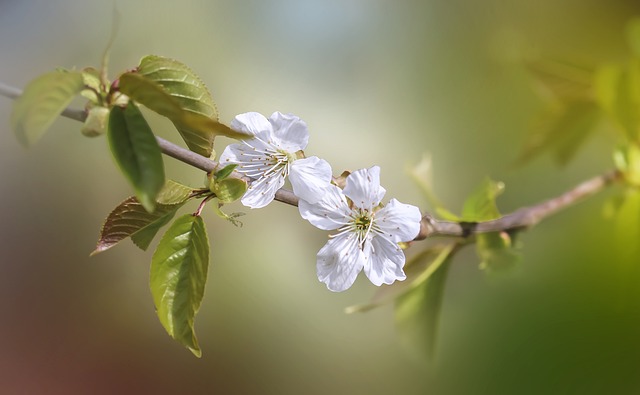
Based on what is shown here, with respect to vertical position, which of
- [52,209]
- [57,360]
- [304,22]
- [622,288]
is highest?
[304,22]

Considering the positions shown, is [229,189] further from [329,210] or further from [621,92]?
[621,92]

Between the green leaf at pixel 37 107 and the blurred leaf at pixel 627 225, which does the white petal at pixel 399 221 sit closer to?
the green leaf at pixel 37 107

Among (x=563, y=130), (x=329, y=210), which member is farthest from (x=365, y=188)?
(x=563, y=130)

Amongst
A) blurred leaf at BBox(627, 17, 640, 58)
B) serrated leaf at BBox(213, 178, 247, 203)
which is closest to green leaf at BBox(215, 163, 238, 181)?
serrated leaf at BBox(213, 178, 247, 203)

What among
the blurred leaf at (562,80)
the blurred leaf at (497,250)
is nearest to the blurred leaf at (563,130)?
the blurred leaf at (562,80)

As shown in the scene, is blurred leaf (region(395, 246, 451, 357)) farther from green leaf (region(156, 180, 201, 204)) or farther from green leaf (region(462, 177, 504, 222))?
green leaf (region(156, 180, 201, 204))

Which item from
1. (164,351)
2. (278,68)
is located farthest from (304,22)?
(164,351)

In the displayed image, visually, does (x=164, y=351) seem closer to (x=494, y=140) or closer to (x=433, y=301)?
(x=433, y=301)

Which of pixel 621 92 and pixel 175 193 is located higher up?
pixel 621 92

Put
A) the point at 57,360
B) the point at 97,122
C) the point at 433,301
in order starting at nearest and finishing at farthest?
the point at 97,122, the point at 433,301, the point at 57,360
